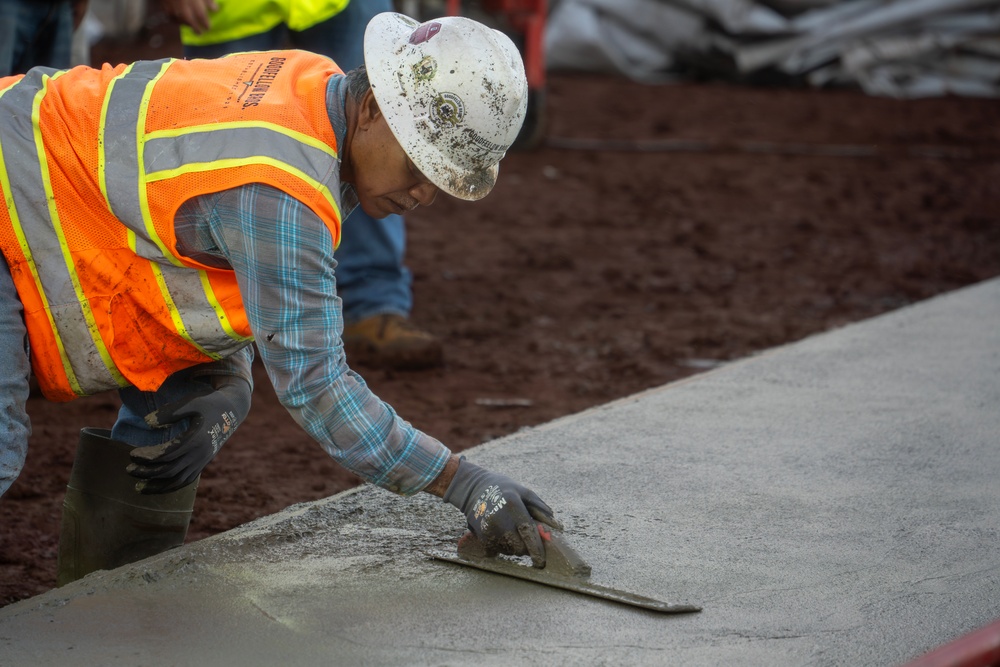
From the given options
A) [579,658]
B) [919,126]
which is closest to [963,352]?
[579,658]

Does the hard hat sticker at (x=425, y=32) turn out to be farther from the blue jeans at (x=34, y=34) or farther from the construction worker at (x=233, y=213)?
the blue jeans at (x=34, y=34)

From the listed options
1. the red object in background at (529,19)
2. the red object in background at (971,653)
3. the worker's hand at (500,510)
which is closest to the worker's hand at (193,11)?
the worker's hand at (500,510)

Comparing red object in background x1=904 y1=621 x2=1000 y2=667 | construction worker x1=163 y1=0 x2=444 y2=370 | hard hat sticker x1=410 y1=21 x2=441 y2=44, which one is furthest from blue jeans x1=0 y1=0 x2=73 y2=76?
red object in background x1=904 y1=621 x2=1000 y2=667

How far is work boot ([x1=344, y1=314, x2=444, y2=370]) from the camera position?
4375 mm

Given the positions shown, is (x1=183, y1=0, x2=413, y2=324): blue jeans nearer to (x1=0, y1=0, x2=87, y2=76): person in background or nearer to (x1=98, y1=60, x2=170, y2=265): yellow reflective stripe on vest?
(x1=0, y1=0, x2=87, y2=76): person in background

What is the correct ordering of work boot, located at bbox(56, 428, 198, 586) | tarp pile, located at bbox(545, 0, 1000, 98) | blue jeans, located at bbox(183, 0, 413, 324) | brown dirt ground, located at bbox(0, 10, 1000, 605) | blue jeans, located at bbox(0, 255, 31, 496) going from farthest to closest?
tarp pile, located at bbox(545, 0, 1000, 98) → blue jeans, located at bbox(183, 0, 413, 324) → brown dirt ground, located at bbox(0, 10, 1000, 605) → work boot, located at bbox(56, 428, 198, 586) → blue jeans, located at bbox(0, 255, 31, 496)

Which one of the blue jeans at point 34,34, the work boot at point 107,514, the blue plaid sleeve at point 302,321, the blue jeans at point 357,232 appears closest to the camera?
the blue plaid sleeve at point 302,321

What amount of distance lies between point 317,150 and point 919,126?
26.2 feet

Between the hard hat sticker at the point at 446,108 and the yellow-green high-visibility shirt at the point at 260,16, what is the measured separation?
1.93 metres

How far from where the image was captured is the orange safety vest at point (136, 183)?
221cm

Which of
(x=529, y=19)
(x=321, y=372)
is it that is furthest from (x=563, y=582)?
(x=529, y=19)

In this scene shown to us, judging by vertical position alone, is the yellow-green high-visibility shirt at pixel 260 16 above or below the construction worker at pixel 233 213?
above

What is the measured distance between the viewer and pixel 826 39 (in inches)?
433

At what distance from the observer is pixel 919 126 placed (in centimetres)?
934
